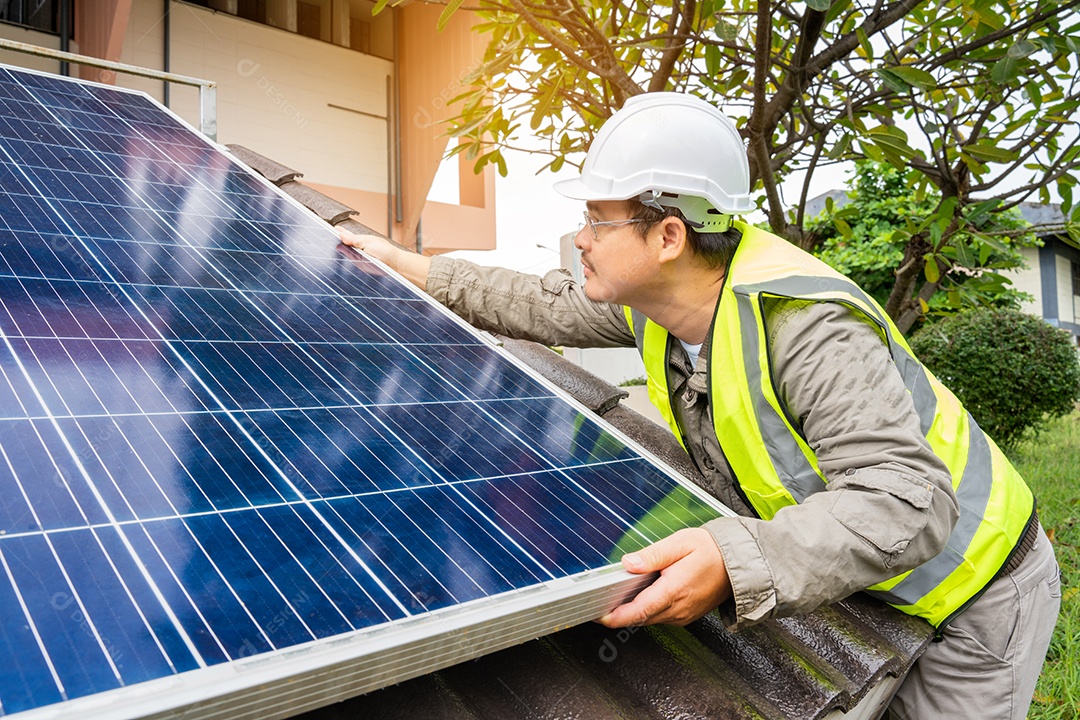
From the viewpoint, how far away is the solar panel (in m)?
1.39

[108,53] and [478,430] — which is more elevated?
[108,53]

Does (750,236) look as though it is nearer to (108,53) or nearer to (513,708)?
(513,708)

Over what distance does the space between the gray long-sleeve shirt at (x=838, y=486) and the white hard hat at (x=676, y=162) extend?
52cm

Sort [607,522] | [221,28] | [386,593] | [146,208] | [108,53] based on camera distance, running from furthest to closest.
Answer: [221,28], [108,53], [146,208], [607,522], [386,593]

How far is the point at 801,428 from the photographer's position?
2785 mm

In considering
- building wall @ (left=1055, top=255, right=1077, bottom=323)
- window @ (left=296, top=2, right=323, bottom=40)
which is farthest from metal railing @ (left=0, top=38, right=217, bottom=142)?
building wall @ (left=1055, top=255, right=1077, bottom=323)

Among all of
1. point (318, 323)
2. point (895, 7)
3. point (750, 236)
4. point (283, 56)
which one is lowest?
point (318, 323)

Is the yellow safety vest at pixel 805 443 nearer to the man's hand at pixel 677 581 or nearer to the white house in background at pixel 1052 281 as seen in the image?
the man's hand at pixel 677 581

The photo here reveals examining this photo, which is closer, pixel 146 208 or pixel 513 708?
pixel 513 708

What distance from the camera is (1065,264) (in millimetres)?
35375

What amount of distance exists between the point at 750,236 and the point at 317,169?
42.1ft

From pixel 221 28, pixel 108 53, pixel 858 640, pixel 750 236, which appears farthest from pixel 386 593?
pixel 221 28

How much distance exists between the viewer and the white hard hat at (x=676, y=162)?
305cm

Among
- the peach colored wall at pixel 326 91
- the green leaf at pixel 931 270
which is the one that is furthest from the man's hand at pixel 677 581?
the peach colored wall at pixel 326 91
